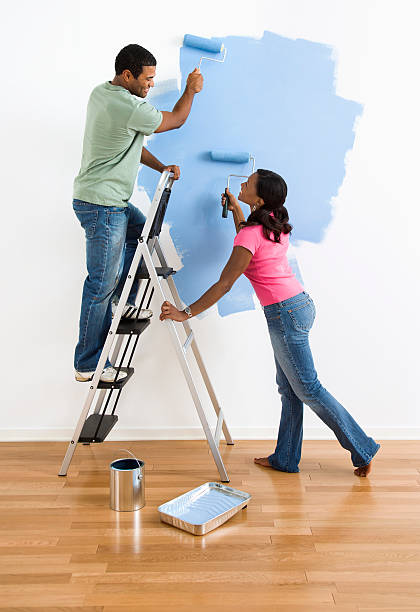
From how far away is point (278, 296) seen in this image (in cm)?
250

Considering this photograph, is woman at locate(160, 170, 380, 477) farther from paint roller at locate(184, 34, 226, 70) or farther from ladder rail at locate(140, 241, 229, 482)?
paint roller at locate(184, 34, 226, 70)

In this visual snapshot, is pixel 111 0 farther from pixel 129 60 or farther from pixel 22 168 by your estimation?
pixel 22 168

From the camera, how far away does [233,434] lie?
9.97ft

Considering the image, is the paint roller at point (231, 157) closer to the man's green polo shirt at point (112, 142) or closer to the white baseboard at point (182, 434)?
the man's green polo shirt at point (112, 142)

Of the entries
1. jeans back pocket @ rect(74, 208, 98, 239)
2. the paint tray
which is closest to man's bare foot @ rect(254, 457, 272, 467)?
the paint tray

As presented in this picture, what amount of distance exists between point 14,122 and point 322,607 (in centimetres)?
240

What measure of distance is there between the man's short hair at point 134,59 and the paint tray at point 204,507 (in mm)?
1650

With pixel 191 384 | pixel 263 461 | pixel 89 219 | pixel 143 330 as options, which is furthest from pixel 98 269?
pixel 263 461

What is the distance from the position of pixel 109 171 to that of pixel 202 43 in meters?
0.83

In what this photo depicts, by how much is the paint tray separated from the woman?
0.52 metres

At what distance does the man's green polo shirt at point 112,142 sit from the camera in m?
2.31

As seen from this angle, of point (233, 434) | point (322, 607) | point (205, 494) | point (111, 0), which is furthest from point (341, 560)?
point (111, 0)

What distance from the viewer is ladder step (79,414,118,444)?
252 cm

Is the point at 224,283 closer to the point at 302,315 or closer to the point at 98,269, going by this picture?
the point at 302,315
